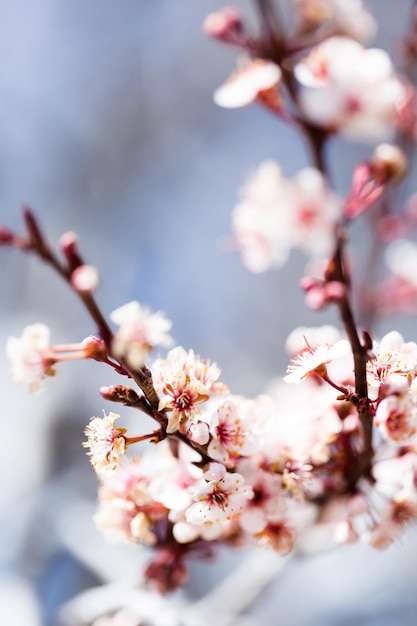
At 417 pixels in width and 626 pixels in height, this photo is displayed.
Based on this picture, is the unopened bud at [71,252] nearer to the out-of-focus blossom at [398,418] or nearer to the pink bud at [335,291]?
the pink bud at [335,291]

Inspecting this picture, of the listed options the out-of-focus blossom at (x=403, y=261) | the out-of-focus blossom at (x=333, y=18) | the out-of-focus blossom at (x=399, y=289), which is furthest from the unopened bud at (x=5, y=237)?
the out-of-focus blossom at (x=403, y=261)

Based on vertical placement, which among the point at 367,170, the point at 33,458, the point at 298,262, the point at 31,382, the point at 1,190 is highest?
the point at 1,190

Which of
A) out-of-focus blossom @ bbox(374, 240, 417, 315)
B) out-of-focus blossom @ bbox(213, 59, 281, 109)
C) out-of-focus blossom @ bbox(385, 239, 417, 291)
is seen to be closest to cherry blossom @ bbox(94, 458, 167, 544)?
out-of-focus blossom @ bbox(213, 59, 281, 109)

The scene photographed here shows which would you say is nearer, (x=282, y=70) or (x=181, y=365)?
(x=282, y=70)

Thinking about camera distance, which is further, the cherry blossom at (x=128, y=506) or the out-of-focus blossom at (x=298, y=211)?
the cherry blossom at (x=128, y=506)

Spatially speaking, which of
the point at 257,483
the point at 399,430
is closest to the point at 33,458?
the point at 257,483

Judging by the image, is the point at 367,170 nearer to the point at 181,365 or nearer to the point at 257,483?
the point at 181,365
